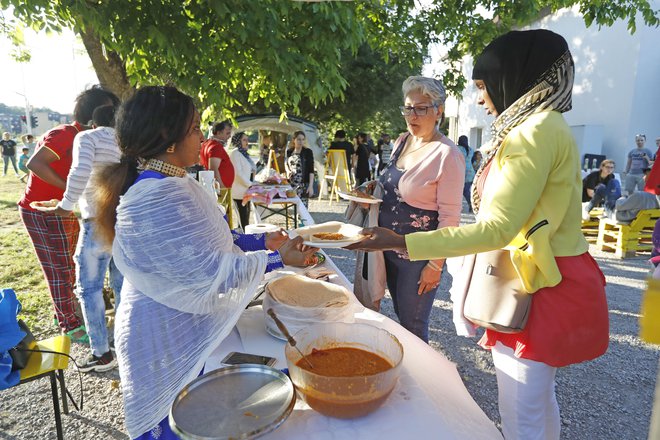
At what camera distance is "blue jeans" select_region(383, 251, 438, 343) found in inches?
94.0

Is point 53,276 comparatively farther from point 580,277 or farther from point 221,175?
point 580,277

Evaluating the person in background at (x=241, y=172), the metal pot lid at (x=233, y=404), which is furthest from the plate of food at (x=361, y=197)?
the person in background at (x=241, y=172)

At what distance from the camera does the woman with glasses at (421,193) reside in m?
2.27

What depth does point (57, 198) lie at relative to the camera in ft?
10.9

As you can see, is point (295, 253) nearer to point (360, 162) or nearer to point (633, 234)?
point (633, 234)

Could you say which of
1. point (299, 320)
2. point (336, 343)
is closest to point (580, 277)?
point (336, 343)

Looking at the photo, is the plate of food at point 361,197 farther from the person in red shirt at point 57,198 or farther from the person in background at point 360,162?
the person in background at point 360,162

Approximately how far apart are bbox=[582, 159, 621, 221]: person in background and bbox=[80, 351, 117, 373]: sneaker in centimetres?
795

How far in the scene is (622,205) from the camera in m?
6.74

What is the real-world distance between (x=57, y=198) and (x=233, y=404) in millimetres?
3137

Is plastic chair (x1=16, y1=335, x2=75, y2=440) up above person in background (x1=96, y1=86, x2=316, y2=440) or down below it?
below

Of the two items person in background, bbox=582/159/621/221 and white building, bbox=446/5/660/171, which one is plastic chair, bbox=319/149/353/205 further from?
white building, bbox=446/5/660/171

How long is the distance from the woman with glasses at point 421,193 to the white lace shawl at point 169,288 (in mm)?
1167

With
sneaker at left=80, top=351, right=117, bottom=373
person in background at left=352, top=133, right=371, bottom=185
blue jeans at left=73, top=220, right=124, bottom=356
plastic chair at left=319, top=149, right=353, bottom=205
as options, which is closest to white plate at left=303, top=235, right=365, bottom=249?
blue jeans at left=73, top=220, right=124, bottom=356
